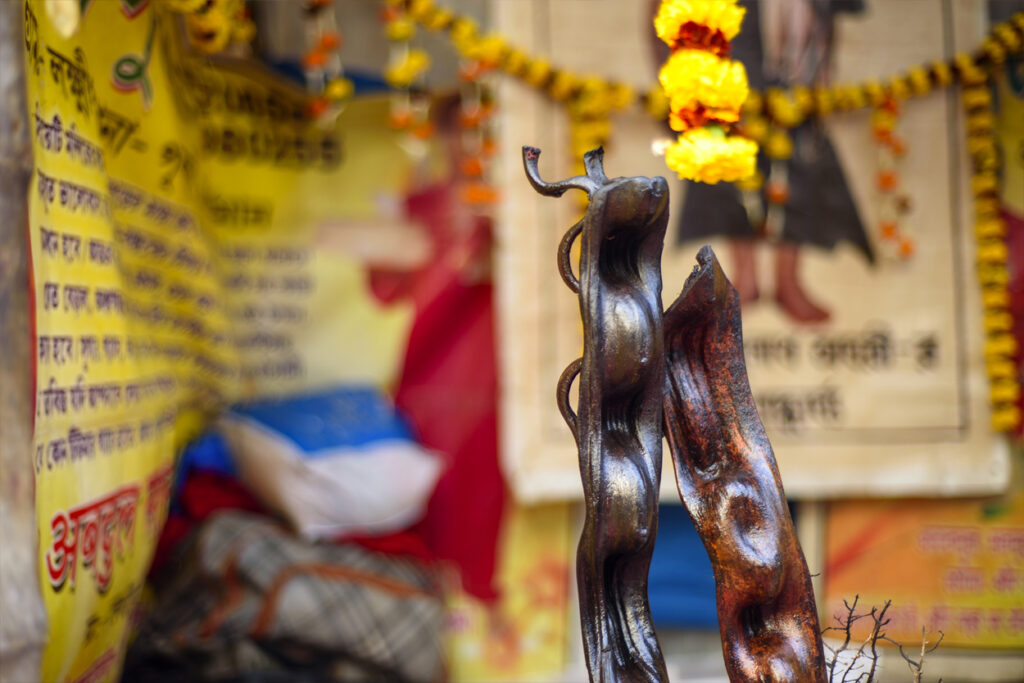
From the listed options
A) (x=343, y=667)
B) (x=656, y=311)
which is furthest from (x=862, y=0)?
(x=343, y=667)

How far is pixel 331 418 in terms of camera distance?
185 centimetres

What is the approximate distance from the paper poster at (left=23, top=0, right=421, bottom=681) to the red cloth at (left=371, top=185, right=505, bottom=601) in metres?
0.06

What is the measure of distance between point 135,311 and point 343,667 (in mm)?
764

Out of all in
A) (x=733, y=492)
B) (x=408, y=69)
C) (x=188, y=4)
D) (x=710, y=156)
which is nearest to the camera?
(x=733, y=492)

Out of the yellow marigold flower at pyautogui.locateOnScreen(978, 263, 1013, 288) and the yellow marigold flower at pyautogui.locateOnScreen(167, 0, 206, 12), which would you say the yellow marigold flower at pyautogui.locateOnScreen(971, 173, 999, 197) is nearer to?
the yellow marigold flower at pyautogui.locateOnScreen(978, 263, 1013, 288)

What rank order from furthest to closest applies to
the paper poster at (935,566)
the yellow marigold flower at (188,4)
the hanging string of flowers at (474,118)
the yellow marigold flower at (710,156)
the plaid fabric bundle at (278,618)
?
the paper poster at (935,566) < the hanging string of flowers at (474,118) < the plaid fabric bundle at (278,618) < the yellow marigold flower at (188,4) < the yellow marigold flower at (710,156)

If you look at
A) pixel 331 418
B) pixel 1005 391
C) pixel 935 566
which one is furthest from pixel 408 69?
pixel 935 566

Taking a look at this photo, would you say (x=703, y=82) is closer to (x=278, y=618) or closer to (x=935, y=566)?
(x=278, y=618)

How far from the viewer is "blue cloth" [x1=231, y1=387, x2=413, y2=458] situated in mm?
1790

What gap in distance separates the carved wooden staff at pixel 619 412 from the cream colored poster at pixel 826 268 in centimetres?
87

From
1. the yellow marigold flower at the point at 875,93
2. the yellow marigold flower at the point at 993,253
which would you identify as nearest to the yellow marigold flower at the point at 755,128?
the yellow marigold flower at the point at 875,93

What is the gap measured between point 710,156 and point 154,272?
3.54 ft

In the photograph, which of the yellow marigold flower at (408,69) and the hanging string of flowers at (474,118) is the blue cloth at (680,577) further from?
the yellow marigold flower at (408,69)

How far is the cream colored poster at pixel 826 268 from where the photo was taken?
5.91 ft
